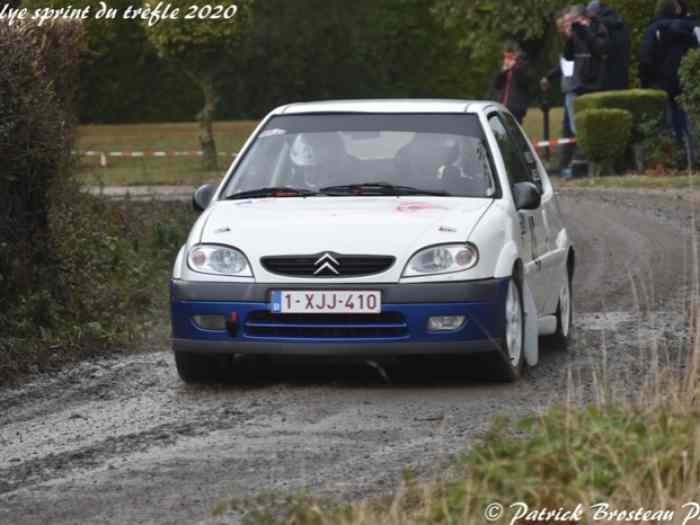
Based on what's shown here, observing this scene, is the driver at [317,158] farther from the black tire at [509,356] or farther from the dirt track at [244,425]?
the black tire at [509,356]

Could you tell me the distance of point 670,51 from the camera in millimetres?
25375

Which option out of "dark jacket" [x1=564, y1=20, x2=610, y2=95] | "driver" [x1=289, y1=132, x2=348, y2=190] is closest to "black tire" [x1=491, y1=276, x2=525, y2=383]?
"driver" [x1=289, y1=132, x2=348, y2=190]

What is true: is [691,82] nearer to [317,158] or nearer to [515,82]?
[515,82]

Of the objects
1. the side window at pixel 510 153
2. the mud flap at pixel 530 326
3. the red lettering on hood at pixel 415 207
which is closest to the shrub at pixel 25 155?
the red lettering on hood at pixel 415 207

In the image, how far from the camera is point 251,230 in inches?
402

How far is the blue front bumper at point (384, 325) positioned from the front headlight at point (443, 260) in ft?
0.33

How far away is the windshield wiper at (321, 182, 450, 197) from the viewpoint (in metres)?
10.8

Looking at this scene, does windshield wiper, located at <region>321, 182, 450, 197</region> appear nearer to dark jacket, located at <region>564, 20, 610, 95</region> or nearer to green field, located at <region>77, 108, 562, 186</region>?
green field, located at <region>77, 108, 562, 186</region>

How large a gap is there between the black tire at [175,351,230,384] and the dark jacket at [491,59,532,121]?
661 inches

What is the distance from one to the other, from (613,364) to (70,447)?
3.58 meters

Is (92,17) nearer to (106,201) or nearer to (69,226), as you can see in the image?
(106,201)

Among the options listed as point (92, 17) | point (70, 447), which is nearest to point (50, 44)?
point (70, 447)

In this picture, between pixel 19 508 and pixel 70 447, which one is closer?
pixel 19 508

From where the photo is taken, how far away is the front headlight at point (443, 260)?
9.90m
